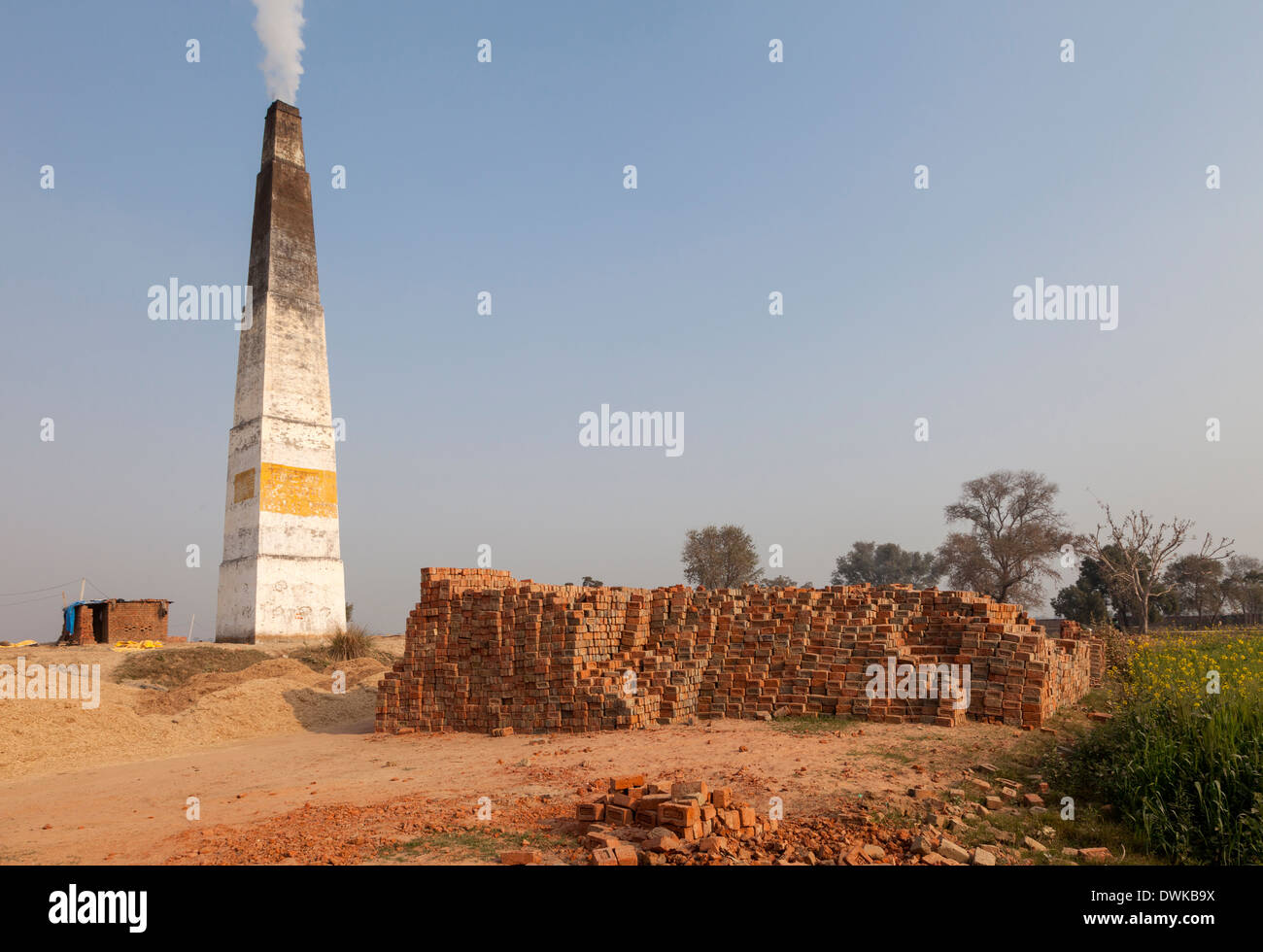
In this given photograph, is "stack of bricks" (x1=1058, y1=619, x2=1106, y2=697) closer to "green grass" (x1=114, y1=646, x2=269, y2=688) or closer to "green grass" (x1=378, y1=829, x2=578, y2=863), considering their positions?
"green grass" (x1=378, y1=829, x2=578, y2=863)

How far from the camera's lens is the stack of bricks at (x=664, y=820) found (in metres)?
6.01

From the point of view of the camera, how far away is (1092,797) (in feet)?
25.1

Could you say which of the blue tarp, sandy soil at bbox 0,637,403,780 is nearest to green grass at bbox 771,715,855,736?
Result: sandy soil at bbox 0,637,403,780

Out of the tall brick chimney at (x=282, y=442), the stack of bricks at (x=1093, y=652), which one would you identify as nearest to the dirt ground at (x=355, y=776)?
the stack of bricks at (x=1093, y=652)

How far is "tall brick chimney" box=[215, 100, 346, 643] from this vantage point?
24.1 meters

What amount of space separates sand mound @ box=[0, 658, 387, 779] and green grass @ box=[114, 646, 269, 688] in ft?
2.43

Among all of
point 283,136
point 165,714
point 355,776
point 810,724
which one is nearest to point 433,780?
point 355,776

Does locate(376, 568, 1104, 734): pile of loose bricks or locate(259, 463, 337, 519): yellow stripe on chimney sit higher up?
→ locate(259, 463, 337, 519): yellow stripe on chimney

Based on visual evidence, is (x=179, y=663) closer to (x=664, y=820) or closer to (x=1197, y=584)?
(x=664, y=820)

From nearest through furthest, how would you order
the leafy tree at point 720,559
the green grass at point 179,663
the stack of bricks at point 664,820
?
the stack of bricks at point 664,820
the green grass at point 179,663
the leafy tree at point 720,559

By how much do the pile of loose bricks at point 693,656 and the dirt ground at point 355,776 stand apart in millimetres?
496

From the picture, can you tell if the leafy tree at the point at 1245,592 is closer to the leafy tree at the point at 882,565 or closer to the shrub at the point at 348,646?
the leafy tree at the point at 882,565

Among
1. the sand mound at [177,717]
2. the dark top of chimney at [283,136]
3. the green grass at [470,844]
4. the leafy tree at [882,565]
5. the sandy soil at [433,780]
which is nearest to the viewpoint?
the green grass at [470,844]

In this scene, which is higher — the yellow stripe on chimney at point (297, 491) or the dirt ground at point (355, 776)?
the yellow stripe on chimney at point (297, 491)
